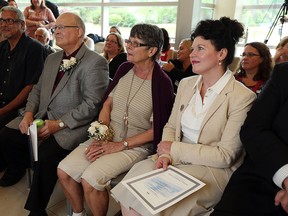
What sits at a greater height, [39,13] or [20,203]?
[39,13]

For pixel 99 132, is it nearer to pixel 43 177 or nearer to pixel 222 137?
pixel 43 177

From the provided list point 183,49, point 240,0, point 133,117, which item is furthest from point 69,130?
point 240,0

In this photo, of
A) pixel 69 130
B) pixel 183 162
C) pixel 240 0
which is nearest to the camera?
pixel 183 162

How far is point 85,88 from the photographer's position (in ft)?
6.37

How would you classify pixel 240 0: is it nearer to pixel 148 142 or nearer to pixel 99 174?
pixel 148 142

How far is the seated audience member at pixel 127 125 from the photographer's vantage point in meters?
1.57

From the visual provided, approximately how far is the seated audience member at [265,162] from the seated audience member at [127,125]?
24.9 inches

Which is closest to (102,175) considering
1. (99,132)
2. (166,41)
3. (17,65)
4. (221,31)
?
(99,132)

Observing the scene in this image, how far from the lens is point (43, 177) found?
5.84 ft

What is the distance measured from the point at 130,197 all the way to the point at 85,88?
97 centimetres

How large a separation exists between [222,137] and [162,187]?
422 millimetres

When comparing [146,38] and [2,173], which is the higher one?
[146,38]

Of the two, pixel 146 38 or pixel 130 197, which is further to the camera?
pixel 146 38

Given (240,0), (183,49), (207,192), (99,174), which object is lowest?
(99,174)
